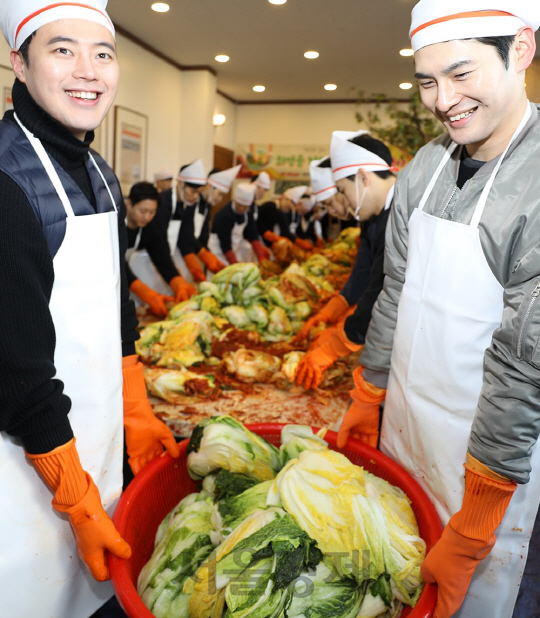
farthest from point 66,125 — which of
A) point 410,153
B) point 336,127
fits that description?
point 336,127

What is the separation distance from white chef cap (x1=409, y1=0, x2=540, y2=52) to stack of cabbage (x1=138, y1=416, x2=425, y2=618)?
128 centimetres

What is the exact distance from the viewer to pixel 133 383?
6.50ft

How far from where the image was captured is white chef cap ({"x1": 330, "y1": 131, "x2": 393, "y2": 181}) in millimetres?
2672

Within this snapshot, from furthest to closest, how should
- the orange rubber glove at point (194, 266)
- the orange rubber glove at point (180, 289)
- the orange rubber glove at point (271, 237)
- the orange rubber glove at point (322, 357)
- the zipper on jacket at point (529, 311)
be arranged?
the orange rubber glove at point (271, 237)
the orange rubber glove at point (194, 266)
the orange rubber glove at point (180, 289)
the orange rubber glove at point (322, 357)
the zipper on jacket at point (529, 311)

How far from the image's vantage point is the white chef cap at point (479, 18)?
4.23 feet

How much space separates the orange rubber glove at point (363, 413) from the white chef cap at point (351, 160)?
1174mm

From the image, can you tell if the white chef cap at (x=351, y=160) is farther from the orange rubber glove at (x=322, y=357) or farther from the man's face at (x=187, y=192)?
the man's face at (x=187, y=192)

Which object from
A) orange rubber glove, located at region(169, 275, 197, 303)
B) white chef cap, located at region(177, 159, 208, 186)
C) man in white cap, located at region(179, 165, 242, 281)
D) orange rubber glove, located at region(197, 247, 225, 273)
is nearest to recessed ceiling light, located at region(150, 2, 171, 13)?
man in white cap, located at region(179, 165, 242, 281)

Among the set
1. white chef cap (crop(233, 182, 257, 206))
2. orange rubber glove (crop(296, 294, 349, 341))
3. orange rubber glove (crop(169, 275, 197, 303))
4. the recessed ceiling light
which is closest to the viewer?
orange rubber glove (crop(296, 294, 349, 341))

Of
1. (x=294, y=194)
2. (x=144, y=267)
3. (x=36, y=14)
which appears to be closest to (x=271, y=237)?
(x=294, y=194)

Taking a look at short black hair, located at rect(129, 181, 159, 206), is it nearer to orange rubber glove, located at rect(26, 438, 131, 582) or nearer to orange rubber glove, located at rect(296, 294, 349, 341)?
orange rubber glove, located at rect(296, 294, 349, 341)

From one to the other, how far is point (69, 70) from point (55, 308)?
0.64 m

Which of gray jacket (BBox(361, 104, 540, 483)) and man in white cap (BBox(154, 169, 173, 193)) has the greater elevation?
man in white cap (BBox(154, 169, 173, 193))

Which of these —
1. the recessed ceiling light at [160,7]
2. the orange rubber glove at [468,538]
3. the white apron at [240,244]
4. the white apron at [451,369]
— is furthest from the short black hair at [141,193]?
the recessed ceiling light at [160,7]
